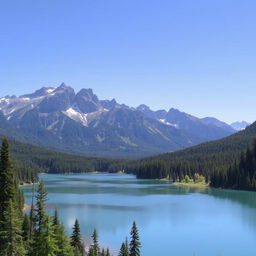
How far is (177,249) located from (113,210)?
156ft

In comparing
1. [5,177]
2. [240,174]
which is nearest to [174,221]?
[5,177]

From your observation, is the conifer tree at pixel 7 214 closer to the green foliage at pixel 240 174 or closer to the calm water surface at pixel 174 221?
the calm water surface at pixel 174 221

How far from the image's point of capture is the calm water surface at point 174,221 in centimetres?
7756

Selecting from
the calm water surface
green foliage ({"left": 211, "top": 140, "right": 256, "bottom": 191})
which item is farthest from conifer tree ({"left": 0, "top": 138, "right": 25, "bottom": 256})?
green foliage ({"left": 211, "top": 140, "right": 256, "bottom": 191})

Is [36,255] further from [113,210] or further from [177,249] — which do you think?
[113,210]

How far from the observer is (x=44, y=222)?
36.8 m

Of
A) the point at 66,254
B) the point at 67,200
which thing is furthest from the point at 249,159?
the point at 66,254

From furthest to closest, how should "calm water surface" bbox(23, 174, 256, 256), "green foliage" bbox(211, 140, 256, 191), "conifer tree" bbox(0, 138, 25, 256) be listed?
"green foliage" bbox(211, 140, 256, 191)
"calm water surface" bbox(23, 174, 256, 256)
"conifer tree" bbox(0, 138, 25, 256)

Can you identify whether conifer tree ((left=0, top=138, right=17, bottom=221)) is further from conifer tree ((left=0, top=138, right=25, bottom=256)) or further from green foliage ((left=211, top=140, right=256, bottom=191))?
green foliage ((left=211, top=140, right=256, bottom=191))

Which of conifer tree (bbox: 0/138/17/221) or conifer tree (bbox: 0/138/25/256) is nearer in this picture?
conifer tree (bbox: 0/138/25/256)

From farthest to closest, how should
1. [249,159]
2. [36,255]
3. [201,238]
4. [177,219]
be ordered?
[249,159] < [177,219] < [201,238] < [36,255]

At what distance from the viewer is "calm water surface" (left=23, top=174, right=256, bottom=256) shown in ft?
254

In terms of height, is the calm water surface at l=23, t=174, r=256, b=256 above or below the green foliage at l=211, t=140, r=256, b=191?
below

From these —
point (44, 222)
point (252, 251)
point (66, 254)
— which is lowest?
point (252, 251)
